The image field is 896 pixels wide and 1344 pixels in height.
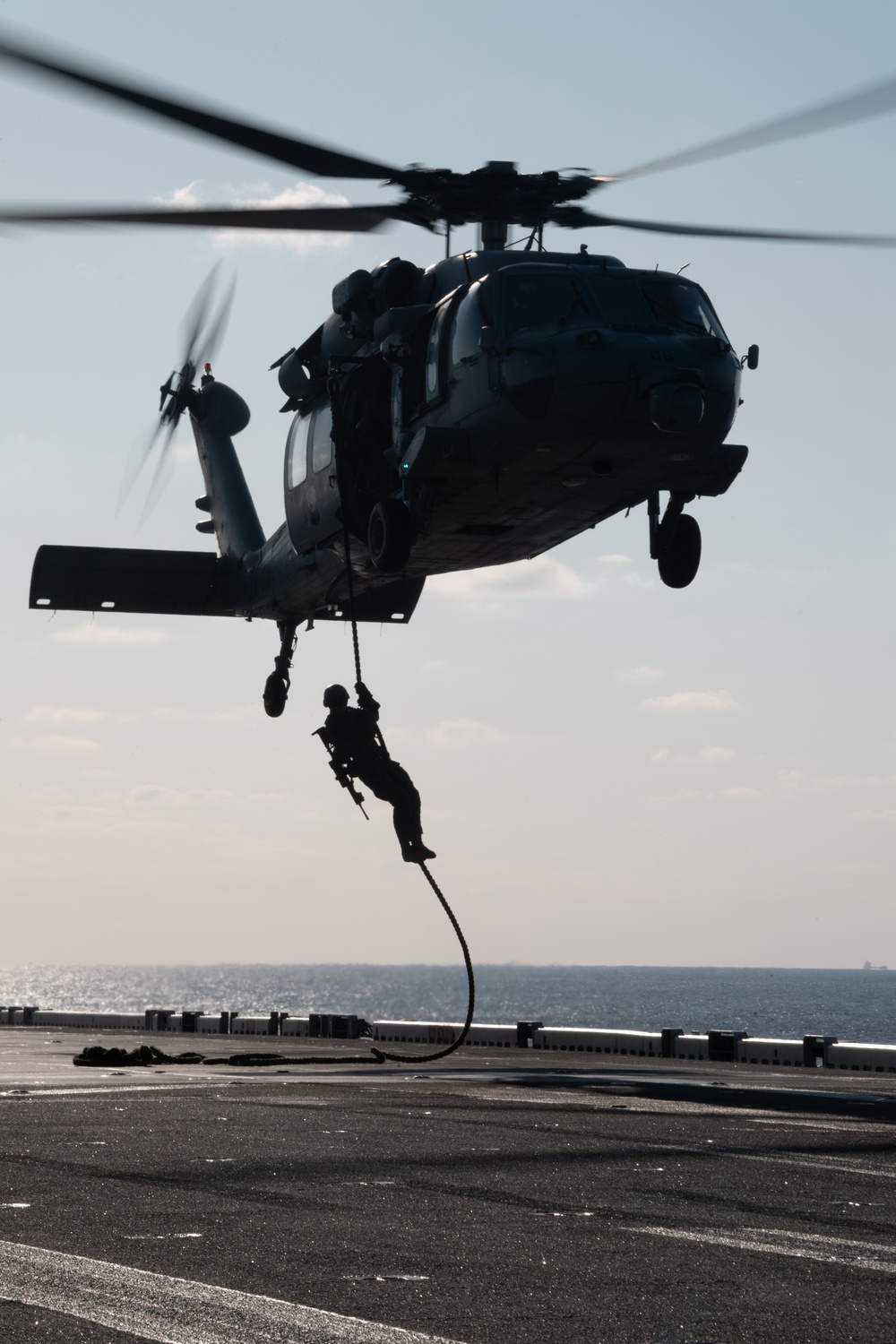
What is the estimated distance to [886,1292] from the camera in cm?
729

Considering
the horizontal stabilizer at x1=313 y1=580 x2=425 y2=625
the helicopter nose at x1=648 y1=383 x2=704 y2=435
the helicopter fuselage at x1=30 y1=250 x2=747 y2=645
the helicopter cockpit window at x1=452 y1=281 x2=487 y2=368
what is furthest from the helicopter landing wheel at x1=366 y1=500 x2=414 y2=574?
the horizontal stabilizer at x1=313 y1=580 x2=425 y2=625

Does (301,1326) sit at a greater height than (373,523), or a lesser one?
lesser

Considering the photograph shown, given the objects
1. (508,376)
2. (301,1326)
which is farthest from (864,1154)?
(508,376)

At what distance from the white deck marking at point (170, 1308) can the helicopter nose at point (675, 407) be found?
524 inches

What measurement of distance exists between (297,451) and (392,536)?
495 cm

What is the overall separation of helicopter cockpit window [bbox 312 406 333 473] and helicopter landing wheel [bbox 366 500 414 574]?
8.87 ft

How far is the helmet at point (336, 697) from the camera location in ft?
67.2

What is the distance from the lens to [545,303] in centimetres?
2012

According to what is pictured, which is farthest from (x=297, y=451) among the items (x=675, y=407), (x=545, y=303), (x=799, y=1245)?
(x=799, y=1245)

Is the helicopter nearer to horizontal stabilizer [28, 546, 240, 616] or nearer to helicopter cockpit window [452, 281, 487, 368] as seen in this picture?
helicopter cockpit window [452, 281, 487, 368]

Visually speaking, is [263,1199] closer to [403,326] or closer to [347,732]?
[347,732]

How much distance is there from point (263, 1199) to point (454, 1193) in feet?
4.22

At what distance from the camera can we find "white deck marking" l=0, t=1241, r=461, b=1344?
20.8 feet

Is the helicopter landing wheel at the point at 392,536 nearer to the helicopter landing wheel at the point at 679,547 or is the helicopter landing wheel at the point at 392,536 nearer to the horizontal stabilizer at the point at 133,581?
the helicopter landing wheel at the point at 679,547
